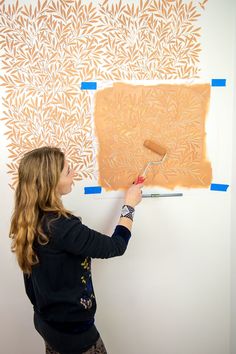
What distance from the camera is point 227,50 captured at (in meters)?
1.41

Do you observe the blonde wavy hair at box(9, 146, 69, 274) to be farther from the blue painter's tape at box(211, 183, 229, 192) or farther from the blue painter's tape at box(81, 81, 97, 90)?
the blue painter's tape at box(211, 183, 229, 192)

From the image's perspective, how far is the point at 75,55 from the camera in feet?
4.52

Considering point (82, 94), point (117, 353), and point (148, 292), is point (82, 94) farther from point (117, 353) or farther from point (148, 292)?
point (117, 353)

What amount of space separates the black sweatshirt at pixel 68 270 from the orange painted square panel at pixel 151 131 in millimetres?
408

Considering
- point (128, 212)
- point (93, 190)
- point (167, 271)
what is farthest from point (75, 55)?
point (167, 271)

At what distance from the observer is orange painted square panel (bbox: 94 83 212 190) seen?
1.41m

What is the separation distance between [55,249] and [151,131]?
2.36 feet

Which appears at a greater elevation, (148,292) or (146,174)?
(146,174)

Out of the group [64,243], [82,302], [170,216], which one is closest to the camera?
[64,243]

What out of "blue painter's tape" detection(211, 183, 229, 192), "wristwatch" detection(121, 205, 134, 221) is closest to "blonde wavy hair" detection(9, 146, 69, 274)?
"wristwatch" detection(121, 205, 134, 221)

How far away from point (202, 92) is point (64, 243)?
0.95 m

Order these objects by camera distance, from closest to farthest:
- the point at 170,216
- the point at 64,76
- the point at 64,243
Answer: the point at 64,243 → the point at 64,76 → the point at 170,216

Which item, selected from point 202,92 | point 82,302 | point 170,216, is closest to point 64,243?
point 82,302

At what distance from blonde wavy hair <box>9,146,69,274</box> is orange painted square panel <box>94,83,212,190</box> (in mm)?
431
